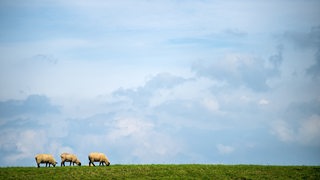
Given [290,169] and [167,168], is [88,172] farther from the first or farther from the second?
[290,169]

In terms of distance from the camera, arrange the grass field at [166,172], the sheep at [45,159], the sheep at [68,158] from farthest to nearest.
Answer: the sheep at [68,158] < the sheep at [45,159] < the grass field at [166,172]

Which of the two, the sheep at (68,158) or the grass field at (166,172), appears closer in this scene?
the grass field at (166,172)

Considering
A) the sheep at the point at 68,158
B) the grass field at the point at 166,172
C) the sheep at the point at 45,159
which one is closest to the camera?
the grass field at the point at 166,172

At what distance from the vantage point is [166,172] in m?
52.5

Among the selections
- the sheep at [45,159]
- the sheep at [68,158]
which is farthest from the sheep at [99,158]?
the sheep at [45,159]

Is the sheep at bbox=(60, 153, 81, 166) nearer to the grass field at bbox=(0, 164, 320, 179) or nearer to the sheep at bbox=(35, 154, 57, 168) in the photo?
the sheep at bbox=(35, 154, 57, 168)

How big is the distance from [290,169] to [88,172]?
2498cm

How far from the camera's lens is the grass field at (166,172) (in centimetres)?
5034

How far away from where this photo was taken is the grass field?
165 ft

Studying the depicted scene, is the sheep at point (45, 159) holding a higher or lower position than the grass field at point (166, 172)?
higher

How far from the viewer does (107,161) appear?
2355 inches

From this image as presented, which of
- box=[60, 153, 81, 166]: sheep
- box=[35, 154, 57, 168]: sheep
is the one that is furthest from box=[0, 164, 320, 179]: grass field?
box=[60, 153, 81, 166]: sheep

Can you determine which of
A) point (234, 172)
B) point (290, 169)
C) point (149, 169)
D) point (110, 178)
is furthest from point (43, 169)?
point (290, 169)

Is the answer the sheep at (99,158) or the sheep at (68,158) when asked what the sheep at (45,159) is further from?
the sheep at (99,158)
